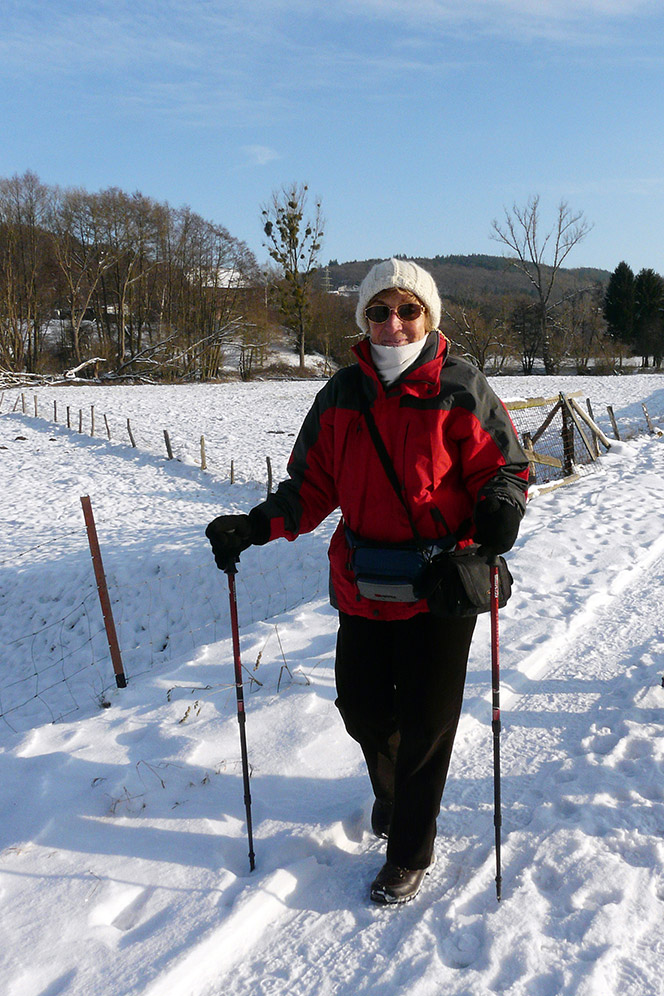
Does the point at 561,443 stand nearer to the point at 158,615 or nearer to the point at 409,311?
the point at 158,615

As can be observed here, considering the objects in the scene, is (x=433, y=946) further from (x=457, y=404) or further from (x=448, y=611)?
(x=457, y=404)

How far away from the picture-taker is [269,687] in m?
4.16

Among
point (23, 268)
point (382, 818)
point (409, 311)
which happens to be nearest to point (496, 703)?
point (382, 818)

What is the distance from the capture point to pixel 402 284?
2.39 metres

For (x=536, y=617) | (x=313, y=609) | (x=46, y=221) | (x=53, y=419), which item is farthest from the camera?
(x=46, y=221)

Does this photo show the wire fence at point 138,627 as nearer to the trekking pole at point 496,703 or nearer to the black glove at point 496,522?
the trekking pole at point 496,703

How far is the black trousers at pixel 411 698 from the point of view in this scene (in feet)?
7.86

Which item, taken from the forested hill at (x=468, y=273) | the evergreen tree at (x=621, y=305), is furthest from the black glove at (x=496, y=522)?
the forested hill at (x=468, y=273)

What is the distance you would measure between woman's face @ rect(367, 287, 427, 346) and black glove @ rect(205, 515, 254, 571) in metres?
0.82

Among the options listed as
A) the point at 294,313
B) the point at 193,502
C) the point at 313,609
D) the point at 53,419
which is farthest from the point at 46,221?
the point at 313,609

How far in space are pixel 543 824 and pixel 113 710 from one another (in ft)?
7.89

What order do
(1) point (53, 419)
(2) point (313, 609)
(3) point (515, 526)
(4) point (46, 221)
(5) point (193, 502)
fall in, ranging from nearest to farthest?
1. (3) point (515, 526)
2. (2) point (313, 609)
3. (5) point (193, 502)
4. (1) point (53, 419)
5. (4) point (46, 221)

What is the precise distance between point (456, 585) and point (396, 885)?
1090 mm

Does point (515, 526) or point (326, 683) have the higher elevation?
point (515, 526)
